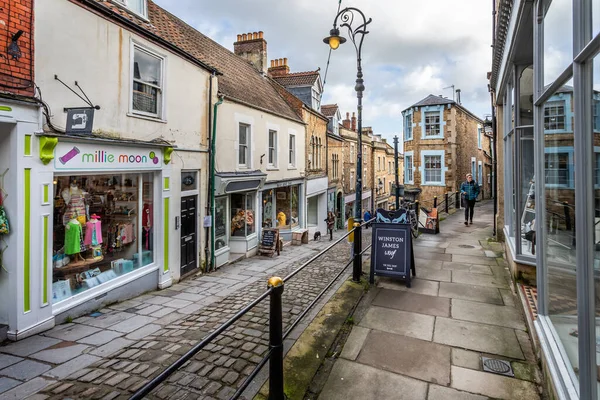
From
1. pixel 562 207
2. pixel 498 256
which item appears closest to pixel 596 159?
pixel 562 207

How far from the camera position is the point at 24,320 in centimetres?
522

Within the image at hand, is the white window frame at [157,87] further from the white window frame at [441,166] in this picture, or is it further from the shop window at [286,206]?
the white window frame at [441,166]

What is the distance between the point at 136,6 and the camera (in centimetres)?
876

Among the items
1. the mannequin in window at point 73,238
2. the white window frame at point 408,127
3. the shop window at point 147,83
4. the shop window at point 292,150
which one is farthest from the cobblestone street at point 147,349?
the white window frame at point 408,127

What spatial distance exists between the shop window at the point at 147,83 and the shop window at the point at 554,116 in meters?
7.53

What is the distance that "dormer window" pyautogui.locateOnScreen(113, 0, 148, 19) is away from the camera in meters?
8.32

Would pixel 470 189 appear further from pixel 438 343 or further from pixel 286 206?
pixel 438 343

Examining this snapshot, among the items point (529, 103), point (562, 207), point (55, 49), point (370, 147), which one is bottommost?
point (562, 207)

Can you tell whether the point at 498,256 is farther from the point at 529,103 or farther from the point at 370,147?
the point at 370,147

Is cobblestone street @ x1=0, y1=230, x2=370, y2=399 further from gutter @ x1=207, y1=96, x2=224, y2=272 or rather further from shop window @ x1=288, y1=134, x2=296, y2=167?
shop window @ x1=288, y1=134, x2=296, y2=167

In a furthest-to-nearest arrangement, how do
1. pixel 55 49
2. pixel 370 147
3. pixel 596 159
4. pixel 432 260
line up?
pixel 370 147 → pixel 432 260 → pixel 55 49 → pixel 596 159

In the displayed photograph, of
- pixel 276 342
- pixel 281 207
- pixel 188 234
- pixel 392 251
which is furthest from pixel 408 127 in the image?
pixel 276 342

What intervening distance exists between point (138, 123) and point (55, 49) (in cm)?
214

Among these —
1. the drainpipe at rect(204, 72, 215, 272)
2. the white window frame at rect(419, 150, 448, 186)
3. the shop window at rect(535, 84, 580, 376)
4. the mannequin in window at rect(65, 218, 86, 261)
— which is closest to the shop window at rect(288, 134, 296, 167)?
the drainpipe at rect(204, 72, 215, 272)
